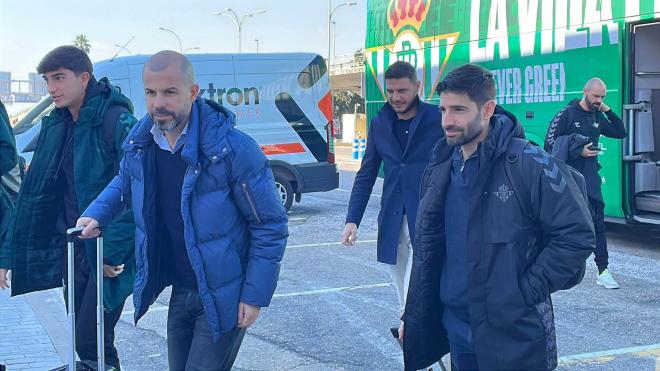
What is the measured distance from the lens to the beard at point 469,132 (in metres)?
3.13

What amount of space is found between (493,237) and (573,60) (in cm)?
819

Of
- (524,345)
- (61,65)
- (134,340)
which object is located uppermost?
(61,65)

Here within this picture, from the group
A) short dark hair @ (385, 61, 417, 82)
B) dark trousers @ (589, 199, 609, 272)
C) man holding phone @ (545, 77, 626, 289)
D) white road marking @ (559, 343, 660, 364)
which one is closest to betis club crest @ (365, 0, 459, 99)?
man holding phone @ (545, 77, 626, 289)

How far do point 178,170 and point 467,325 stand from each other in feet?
4.38

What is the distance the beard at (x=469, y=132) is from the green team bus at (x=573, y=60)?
717 cm

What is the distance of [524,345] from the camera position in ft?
9.82

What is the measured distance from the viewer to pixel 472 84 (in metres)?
3.15

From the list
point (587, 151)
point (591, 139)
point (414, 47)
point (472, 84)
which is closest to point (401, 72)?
point (472, 84)

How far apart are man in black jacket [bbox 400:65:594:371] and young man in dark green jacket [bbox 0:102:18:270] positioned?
2.58 meters

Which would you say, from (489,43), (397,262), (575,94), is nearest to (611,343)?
(397,262)

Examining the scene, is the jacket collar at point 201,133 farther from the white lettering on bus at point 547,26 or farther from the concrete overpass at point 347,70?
the concrete overpass at point 347,70

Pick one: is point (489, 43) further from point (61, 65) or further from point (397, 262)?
point (61, 65)

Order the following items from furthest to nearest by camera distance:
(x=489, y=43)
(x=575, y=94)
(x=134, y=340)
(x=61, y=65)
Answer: (x=489, y=43) < (x=575, y=94) < (x=134, y=340) < (x=61, y=65)

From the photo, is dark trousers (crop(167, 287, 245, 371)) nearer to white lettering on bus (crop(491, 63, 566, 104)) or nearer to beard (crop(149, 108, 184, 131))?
beard (crop(149, 108, 184, 131))
